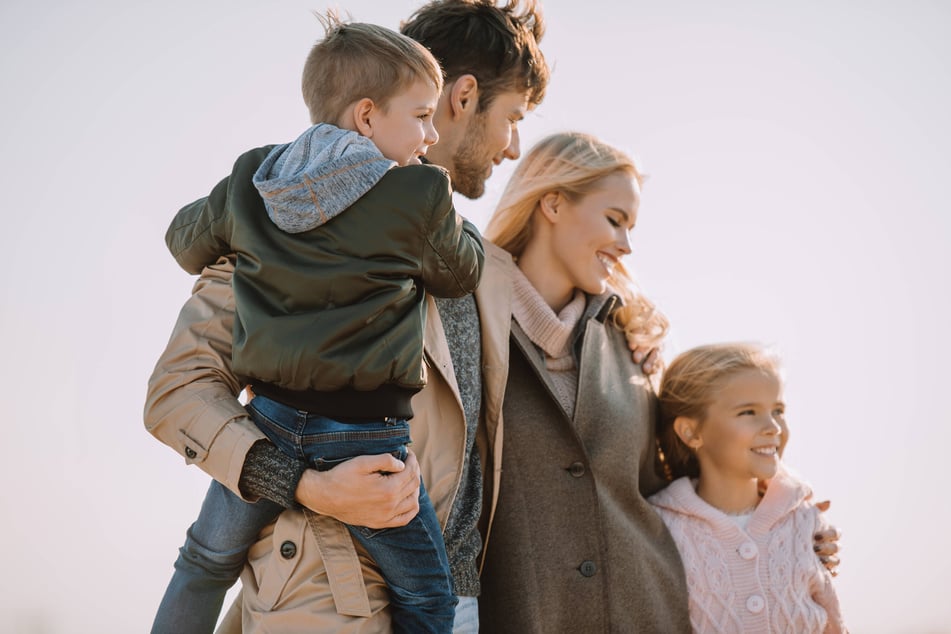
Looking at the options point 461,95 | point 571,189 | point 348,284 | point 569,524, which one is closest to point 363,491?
point 348,284

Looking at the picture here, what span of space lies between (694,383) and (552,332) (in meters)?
0.71

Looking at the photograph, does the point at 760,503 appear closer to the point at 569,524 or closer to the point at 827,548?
the point at 827,548

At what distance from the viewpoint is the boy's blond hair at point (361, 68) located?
9.75ft

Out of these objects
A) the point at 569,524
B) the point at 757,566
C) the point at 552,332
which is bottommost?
the point at 757,566

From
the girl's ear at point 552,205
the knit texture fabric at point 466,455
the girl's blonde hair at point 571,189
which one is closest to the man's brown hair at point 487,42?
the girl's blonde hair at point 571,189

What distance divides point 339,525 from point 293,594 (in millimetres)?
207

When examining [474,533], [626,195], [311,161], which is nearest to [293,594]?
[474,533]

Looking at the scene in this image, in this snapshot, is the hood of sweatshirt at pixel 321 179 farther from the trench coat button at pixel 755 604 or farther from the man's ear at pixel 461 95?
the trench coat button at pixel 755 604

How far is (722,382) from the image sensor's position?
4527mm

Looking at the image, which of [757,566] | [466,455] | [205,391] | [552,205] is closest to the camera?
[205,391]

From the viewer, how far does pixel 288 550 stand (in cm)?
299

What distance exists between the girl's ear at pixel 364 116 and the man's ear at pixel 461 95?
115 cm

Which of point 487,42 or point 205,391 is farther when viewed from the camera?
point 487,42

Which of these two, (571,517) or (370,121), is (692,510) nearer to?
(571,517)
